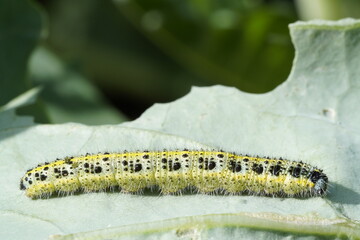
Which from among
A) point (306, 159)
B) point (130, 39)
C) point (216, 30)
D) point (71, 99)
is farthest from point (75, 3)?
point (306, 159)

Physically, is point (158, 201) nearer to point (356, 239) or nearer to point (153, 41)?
point (356, 239)

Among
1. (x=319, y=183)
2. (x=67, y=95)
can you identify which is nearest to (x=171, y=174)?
(x=319, y=183)

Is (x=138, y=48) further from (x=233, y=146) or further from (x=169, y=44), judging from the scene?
(x=233, y=146)

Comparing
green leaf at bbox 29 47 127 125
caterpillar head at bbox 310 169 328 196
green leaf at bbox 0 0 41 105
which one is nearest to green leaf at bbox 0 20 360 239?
caterpillar head at bbox 310 169 328 196

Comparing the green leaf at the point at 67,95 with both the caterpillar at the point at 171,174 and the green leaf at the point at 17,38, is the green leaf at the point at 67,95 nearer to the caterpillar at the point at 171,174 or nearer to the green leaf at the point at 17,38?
the green leaf at the point at 17,38

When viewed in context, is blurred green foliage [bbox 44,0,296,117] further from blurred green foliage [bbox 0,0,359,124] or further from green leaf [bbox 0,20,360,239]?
green leaf [bbox 0,20,360,239]

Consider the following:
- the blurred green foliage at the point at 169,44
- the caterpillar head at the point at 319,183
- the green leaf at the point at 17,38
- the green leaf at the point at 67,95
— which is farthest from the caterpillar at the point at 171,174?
the blurred green foliage at the point at 169,44

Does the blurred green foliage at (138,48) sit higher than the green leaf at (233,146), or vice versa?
the blurred green foliage at (138,48)
